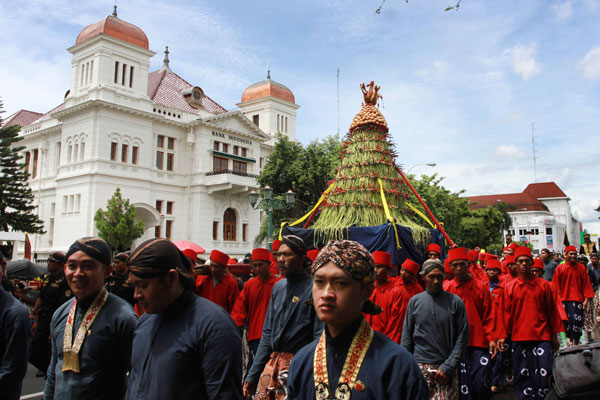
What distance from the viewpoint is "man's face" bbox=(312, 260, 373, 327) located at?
210cm

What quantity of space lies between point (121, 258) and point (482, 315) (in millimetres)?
5321

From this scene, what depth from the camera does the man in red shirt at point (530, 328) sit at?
19.4 feet

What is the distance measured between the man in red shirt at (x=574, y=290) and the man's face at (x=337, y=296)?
1032 centimetres

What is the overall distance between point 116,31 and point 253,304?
3136 cm

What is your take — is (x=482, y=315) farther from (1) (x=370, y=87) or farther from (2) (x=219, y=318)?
(1) (x=370, y=87)

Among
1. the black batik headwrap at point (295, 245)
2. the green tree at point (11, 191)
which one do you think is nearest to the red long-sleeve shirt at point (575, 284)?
the black batik headwrap at point (295, 245)

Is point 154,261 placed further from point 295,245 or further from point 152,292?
point 295,245

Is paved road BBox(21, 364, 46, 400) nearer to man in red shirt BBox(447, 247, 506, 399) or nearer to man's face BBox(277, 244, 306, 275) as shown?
man's face BBox(277, 244, 306, 275)

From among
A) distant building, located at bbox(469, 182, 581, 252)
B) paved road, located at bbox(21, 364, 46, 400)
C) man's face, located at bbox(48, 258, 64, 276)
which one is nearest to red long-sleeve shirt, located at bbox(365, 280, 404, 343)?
paved road, located at bbox(21, 364, 46, 400)

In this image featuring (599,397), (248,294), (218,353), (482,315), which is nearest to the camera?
(599,397)

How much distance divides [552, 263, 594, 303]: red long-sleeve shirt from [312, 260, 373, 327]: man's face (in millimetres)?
10337

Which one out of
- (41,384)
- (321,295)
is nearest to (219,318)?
(321,295)

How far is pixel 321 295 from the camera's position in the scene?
2129 millimetres

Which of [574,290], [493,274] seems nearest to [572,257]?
[574,290]
